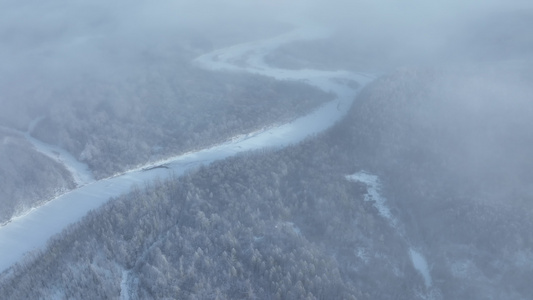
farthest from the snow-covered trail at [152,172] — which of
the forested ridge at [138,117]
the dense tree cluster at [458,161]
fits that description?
the dense tree cluster at [458,161]

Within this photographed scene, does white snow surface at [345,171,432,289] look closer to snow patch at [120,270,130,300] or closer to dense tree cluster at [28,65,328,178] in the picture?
dense tree cluster at [28,65,328,178]

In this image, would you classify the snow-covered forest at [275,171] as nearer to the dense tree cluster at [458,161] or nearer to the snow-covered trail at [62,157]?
the dense tree cluster at [458,161]

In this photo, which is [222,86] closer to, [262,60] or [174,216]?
[262,60]

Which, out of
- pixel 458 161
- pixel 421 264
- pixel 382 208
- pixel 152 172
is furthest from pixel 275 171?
pixel 458 161

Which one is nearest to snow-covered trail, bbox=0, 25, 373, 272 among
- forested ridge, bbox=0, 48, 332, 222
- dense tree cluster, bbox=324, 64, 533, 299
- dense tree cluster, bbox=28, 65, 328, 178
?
forested ridge, bbox=0, 48, 332, 222

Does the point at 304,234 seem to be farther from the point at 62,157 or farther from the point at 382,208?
the point at 62,157
